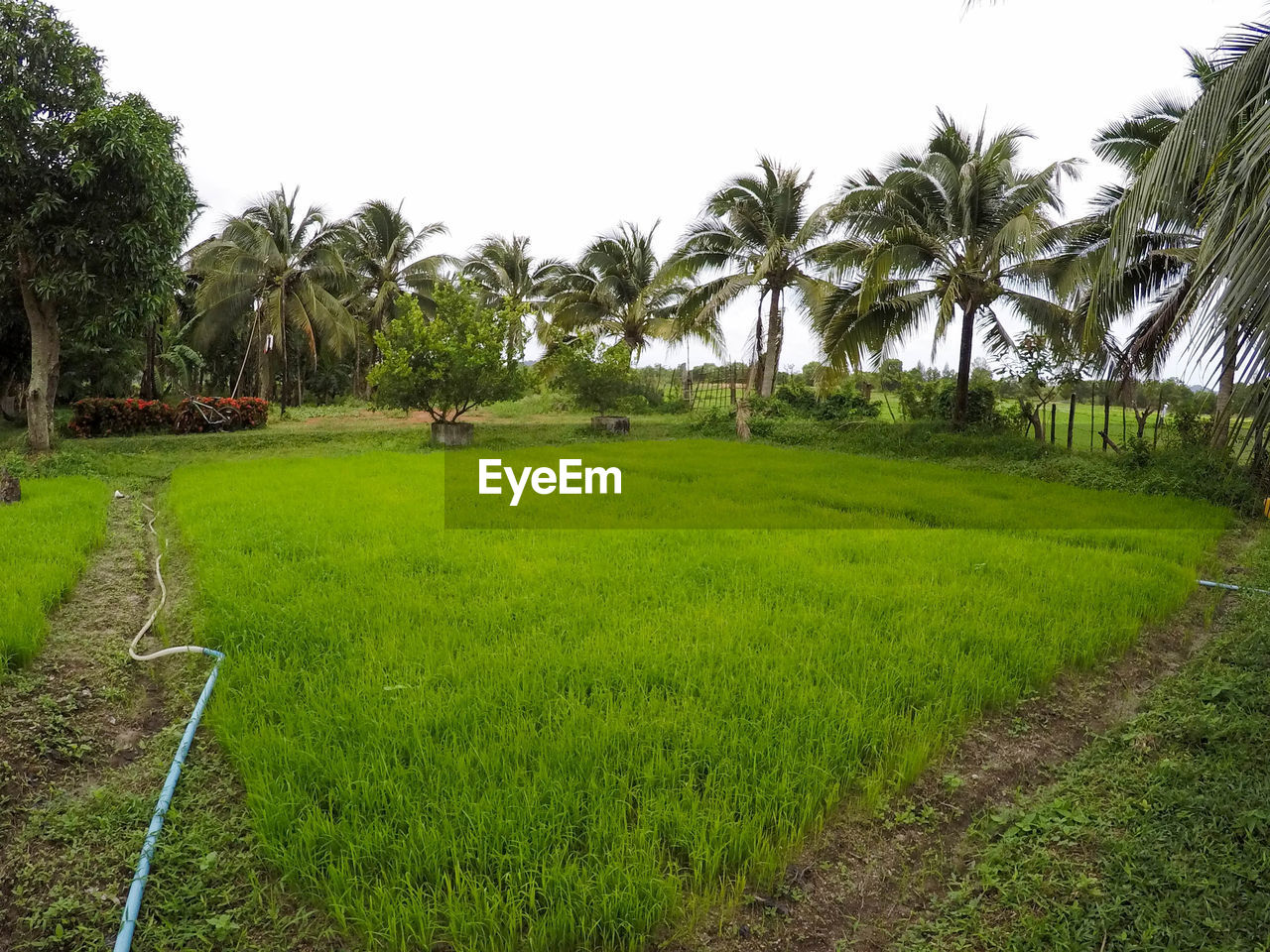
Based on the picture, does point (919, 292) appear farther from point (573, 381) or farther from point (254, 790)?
point (254, 790)

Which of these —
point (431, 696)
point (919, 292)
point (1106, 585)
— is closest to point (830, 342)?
point (919, 292)

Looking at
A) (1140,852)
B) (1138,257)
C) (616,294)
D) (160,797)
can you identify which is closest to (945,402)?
(1138,257)

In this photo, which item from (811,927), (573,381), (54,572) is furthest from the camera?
(573,381)

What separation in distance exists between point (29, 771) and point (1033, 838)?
11.6 ft

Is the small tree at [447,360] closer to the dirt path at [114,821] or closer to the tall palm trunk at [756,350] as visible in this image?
the tall palm trunk at [756,350]

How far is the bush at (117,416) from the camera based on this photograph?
13924 millimetres

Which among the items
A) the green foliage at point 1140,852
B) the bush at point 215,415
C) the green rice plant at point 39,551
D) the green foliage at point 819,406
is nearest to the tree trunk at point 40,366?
the green rice plant at point 39,551

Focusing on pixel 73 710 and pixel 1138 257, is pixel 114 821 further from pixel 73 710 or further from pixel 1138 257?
pixel 1138 257

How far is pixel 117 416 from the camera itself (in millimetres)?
14289

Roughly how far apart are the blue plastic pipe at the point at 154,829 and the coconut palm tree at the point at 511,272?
23277mm

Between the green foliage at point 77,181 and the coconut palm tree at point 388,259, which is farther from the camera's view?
the coconut palm tree at point 388,259

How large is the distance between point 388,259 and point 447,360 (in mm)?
10869

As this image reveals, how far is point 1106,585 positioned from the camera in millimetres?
4633

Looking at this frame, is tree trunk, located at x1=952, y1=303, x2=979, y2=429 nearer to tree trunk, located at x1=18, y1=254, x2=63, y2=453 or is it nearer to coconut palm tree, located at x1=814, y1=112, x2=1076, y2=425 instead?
coconut palm tree, located at x1=814, y1=112, x2=1076, y2=425
